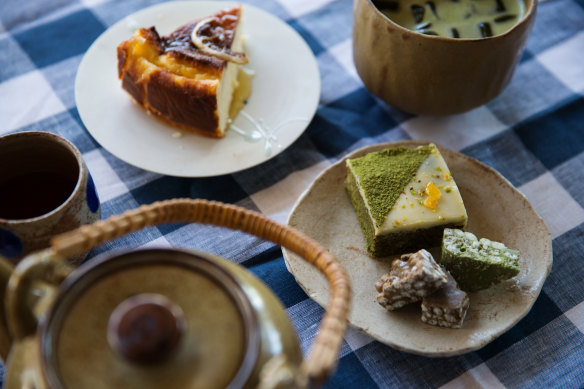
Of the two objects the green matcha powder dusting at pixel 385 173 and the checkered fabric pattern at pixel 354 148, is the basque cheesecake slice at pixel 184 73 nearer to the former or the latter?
the checkered fabric pattern at pixel 354 148

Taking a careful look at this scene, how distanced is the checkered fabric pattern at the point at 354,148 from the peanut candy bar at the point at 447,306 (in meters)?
0.11

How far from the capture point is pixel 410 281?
3.90ft

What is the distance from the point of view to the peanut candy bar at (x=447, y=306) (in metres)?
1.20

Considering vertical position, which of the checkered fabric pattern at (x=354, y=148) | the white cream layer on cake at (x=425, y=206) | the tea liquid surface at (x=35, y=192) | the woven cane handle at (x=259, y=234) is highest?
the woven cane handle at (x=259, y=234)

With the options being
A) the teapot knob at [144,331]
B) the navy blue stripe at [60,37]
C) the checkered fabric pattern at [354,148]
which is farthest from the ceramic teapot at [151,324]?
the navy blue stripe at [60,37]

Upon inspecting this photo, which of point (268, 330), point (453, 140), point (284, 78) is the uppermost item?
point (268, 330)

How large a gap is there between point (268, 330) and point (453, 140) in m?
1.12

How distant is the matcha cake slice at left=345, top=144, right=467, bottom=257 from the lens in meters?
1.35

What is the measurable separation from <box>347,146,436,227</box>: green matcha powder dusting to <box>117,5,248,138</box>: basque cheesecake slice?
16.6 inches

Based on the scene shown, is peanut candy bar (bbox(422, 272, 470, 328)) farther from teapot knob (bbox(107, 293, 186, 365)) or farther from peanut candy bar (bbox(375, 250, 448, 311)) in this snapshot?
teapot knob (bbox(107, 293, 186, 365))

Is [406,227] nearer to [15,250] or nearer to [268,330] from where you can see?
[268,330]

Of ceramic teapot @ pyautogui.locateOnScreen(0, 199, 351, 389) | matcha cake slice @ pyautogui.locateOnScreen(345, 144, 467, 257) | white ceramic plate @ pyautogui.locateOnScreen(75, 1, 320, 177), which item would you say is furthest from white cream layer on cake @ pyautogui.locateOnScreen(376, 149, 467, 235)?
ceramic teapot @ pyautogui.locateOnScreen(0, 199, 351, 389)

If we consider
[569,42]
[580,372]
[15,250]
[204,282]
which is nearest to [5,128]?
[15,250]

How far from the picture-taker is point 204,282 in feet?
2.69
